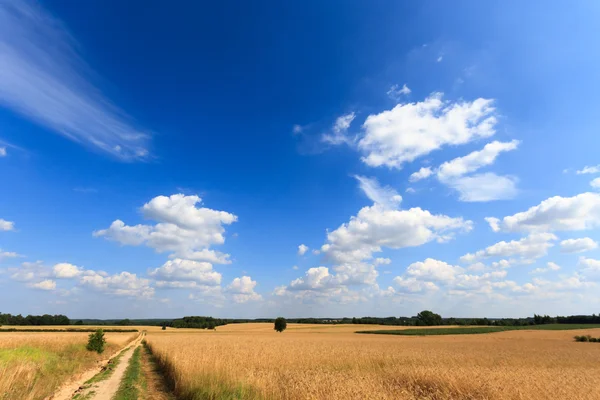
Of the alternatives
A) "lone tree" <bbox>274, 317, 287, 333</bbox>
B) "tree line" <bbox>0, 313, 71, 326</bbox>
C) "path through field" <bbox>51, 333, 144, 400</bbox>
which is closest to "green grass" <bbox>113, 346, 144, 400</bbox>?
"path through field" <bbox>51, 333, 144, 400</bbox>

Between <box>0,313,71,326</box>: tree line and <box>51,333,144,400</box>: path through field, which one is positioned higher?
<box>51,333,144,400</box>: path through field

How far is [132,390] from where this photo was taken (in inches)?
604

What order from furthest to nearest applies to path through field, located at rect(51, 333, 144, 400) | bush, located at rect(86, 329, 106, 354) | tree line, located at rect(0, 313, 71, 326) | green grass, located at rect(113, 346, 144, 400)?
tree line, located at rect(0, 313, 71, 326) < bush, located at rect(86, 329, 106, 354) < path through field, located at rect(51, 333, 144, 400) < green grass, located at rect(113, 346, 144, 400)

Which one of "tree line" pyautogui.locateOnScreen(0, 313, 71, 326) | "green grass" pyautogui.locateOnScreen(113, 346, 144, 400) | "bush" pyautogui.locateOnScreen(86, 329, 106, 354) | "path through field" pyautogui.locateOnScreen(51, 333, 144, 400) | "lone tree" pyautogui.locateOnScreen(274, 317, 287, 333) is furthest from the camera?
"tree line" pyautogui.locateOnScreen(0, 313, 71, 326)

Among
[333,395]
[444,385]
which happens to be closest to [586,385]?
[444,385]

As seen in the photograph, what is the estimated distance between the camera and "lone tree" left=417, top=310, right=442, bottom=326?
444ft

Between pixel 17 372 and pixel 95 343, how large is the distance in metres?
22.2

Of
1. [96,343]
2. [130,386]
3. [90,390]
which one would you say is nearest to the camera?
[90,390]

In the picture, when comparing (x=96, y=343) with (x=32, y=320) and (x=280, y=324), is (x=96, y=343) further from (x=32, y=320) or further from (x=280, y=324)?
(x=32, y=320)

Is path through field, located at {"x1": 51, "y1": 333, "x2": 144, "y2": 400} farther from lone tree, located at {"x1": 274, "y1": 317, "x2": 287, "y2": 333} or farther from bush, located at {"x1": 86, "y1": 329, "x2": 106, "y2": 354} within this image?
lone tree, located at {"x1": 274, "y1": 317, "x2": 287, "y2": 333}

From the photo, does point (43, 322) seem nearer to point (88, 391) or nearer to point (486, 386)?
point (88, 391)

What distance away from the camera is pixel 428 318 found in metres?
137

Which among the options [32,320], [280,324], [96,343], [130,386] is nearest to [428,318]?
[280,324]

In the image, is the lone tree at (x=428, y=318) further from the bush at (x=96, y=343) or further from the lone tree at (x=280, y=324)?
the bush at (x=96, y=343)
